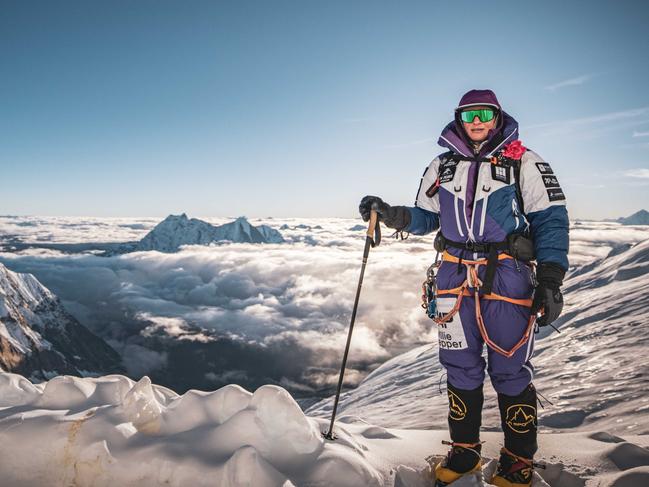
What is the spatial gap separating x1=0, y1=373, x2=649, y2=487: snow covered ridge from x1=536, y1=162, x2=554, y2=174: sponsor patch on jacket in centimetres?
268

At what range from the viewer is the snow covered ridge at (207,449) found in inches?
115

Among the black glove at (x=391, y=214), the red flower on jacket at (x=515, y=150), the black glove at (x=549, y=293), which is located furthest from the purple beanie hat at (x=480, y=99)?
the black glove at (x=549, y=293)

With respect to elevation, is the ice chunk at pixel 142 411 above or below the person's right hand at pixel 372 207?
below

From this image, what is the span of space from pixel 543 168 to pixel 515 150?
0.32 m

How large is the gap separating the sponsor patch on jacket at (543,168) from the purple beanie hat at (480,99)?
69cm

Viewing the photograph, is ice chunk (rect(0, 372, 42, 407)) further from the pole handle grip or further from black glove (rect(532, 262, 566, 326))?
black glove (rect(532, 262, 566, 326))

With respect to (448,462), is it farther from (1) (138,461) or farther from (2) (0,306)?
(2) (0,306)

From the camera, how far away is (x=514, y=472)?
11.1 feet

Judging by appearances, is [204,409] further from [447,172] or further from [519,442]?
[447,172]

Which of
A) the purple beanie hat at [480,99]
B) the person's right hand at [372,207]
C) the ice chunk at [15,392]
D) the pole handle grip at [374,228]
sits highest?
the purple beanie hat at [480,99]

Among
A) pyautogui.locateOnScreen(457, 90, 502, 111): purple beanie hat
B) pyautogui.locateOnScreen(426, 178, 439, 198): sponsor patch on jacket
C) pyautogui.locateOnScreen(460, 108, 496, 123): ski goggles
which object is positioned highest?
pyautogui.locateOnScreen(457, 90, 502, 111): purple beanie hat

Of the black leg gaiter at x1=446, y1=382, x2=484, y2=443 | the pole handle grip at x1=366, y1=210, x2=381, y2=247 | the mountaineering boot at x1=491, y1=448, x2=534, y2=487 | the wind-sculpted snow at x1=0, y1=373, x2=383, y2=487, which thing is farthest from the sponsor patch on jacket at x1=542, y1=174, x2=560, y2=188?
the wind-sculpted snow at x1=0, y1=373, x2=383, y2=487

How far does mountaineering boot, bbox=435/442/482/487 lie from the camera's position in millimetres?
3424

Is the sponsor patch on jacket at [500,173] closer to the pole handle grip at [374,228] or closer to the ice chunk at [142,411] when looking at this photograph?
the pole handle grip at [374,228]
